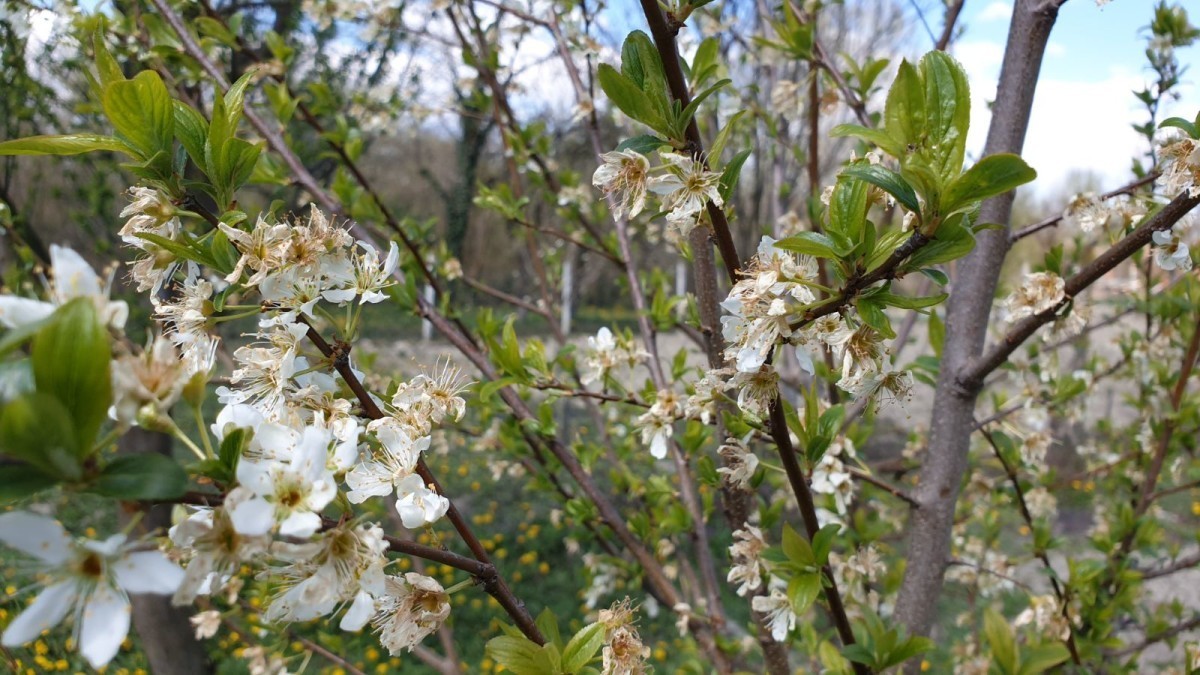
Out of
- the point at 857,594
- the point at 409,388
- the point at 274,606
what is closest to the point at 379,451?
the point at 409,388

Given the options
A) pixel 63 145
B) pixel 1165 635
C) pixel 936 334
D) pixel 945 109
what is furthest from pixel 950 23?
pixel 63 145

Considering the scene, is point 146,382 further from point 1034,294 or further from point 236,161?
point 1034,294

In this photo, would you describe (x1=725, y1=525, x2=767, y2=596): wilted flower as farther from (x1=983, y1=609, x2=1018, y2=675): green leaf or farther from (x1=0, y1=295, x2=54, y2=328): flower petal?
(x1=0, y1=295, x2=54, y2=328): flower petal

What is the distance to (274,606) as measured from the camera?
2.06 feet

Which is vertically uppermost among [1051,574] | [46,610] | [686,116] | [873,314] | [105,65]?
[1051,574]

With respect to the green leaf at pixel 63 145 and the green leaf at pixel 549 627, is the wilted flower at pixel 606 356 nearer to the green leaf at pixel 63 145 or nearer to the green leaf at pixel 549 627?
the green leaf at pixel 549 627

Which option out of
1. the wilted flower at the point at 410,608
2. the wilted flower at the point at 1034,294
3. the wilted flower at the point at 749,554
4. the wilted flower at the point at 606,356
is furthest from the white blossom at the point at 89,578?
the wilted flower at the point at 1034,294

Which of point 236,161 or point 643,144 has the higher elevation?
point 643,144

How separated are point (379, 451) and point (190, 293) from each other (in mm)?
274

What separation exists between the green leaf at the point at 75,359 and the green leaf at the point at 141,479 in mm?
26

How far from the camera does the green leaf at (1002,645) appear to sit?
1.23 meters

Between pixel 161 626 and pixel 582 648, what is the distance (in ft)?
9.70

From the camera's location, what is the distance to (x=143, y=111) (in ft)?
2.30

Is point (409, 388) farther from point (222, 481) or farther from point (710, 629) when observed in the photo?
point (710, 629)
